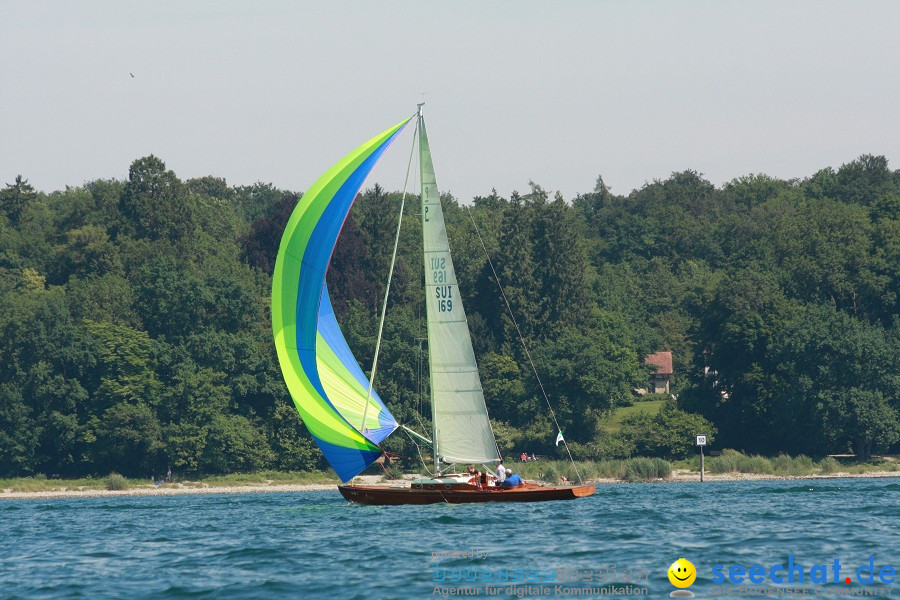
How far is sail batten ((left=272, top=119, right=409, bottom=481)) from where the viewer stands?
35.1 m

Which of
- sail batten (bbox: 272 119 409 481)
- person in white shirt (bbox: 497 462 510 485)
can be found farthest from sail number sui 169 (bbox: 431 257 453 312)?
person in white shirt (bbox: 497 462 510 485)

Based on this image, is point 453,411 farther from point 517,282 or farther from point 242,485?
point 517,282

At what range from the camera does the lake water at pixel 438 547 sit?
21.4 metres

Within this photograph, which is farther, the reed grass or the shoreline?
the reed grass

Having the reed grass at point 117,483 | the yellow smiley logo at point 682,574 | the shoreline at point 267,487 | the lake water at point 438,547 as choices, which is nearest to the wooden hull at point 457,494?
the lake water at point 438,547

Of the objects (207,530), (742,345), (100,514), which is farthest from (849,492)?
(742,345)

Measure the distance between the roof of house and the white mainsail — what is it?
57.9m

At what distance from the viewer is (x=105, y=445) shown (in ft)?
227

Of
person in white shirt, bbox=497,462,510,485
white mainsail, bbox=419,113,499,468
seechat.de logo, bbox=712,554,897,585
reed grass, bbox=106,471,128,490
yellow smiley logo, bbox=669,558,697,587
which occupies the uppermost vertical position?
white mainsail, bbox=419,113,499,468

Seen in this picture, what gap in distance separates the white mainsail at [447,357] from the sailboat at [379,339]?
0.09 ft

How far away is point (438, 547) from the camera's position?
1016 inches

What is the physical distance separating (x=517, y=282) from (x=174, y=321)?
22907mm

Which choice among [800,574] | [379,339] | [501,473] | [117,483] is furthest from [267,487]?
[800,574]

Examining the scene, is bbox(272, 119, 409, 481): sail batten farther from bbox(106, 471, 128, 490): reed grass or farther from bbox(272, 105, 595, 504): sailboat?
bbox(106, 471, 128, 490): reed grass
